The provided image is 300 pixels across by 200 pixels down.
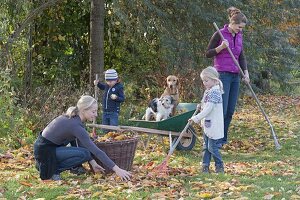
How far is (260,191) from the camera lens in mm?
5383

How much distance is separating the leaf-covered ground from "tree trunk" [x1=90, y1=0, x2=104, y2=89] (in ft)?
10.4

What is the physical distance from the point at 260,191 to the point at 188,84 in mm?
6580

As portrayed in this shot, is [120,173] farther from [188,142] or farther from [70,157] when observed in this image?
[188,142]

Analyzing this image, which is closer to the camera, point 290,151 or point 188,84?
point 290,151

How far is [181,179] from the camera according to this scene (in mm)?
5977

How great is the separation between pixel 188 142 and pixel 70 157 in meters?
2.94

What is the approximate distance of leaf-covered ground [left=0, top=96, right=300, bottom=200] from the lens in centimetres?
531

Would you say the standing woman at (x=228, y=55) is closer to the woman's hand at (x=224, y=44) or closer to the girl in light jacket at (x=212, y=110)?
the woman's hand at (x=224, y=44)

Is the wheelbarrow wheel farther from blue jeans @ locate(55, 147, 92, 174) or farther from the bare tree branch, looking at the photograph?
the bare tree branch

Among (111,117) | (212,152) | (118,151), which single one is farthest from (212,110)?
(111,117)

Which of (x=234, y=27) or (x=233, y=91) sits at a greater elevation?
(x=234, y=27)

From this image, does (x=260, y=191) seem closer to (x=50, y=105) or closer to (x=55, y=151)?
(x=55, y=151)

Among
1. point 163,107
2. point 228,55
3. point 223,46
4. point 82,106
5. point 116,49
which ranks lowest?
point 163,107

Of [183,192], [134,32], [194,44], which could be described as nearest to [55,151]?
[183,192]
